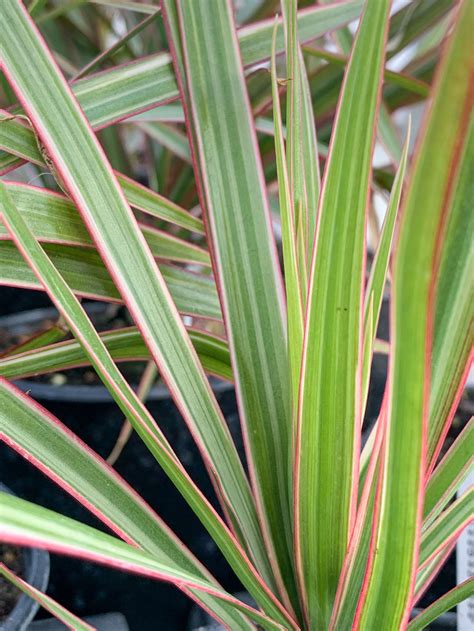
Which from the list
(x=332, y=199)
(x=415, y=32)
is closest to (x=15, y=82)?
(x=332, y=199)

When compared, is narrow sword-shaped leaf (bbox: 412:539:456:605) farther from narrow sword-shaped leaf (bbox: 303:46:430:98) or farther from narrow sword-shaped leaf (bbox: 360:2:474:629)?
narrow sword-shaped leaf (bbox: 303:46:430:98)

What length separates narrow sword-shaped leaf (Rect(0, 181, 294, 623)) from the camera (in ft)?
1.25

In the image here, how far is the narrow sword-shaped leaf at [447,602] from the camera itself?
15.7 inches

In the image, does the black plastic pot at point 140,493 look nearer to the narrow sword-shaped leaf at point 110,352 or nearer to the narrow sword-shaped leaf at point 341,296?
the narrow sword-shaped leaf at point 110,352

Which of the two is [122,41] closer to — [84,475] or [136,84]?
[136,84]

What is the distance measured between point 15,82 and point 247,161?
6.8 inches

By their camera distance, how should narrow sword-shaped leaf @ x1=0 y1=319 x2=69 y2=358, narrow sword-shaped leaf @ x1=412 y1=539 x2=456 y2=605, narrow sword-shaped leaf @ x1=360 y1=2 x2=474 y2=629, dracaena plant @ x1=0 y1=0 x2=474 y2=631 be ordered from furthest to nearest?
narrow sword-shaped leaf @ x1=0 y1=319 x2=69 y2=358 < narrow sword-shaped leaf @ x1=412 y1=539 x2=456 y2=605 < dracaena plant @ x1=0 y1=0 x2=474 y2=631 < narrow sword-shaped leaf @ x1=360 y1=2 x2=474 y2=629

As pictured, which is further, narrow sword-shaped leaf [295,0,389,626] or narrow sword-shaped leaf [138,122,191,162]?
narrow sword-shaped leaf [138,122,191,162]

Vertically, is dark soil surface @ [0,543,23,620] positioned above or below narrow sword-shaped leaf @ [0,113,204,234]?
below

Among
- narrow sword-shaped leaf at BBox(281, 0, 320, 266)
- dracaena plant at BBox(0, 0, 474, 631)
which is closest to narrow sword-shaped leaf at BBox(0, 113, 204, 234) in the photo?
dracaena plant at BBox(0, 0, 474, 631)

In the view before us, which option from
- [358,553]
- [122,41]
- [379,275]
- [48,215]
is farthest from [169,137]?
[358,553]

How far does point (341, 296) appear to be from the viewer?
13.9 inches

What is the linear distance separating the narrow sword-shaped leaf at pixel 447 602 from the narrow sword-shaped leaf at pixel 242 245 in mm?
90

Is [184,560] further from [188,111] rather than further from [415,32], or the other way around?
[415,32]
